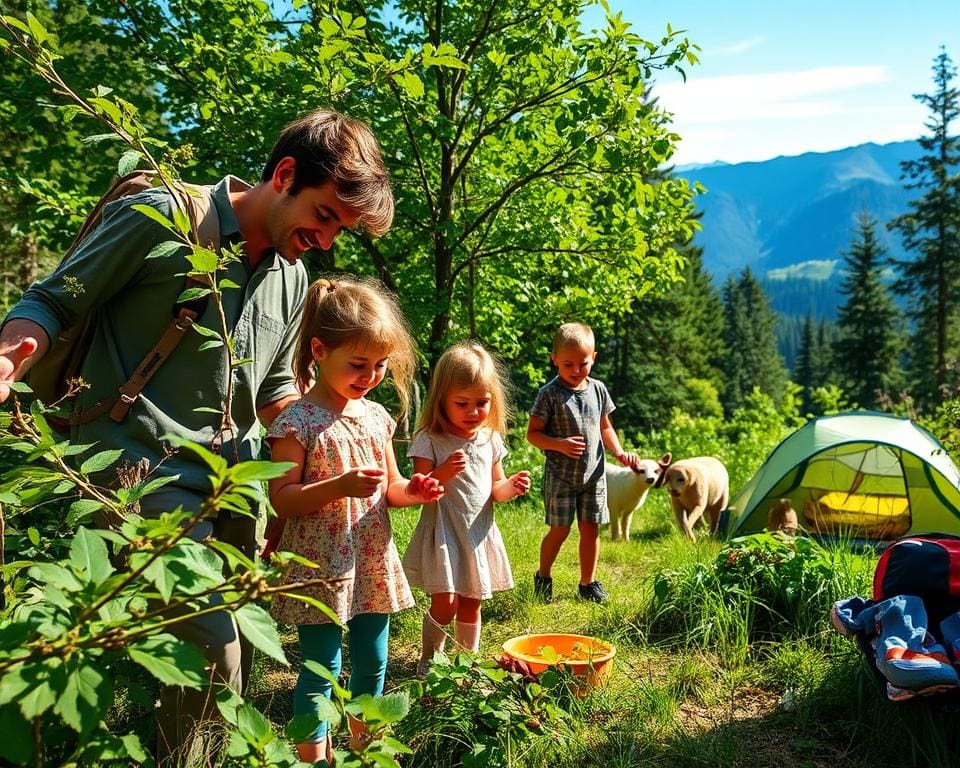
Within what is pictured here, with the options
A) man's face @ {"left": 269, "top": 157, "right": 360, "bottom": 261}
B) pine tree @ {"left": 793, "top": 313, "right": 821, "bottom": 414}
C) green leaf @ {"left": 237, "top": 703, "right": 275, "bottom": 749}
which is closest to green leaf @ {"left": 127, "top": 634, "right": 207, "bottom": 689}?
green leaf @ {"left": 237, "top": 703, "right": 275, "bottom": 749}

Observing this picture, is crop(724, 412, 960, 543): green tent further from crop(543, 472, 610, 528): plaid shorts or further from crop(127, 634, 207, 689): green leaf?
crop(127, 634, 207, 689): green leaf

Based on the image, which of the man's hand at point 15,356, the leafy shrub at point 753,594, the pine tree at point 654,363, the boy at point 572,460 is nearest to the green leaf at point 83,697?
the man's hand at point 15,356

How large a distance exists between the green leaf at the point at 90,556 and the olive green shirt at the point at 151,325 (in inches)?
32.5

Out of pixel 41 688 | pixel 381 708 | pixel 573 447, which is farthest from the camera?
pixel 573 447

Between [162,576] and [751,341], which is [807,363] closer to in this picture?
[751,341]

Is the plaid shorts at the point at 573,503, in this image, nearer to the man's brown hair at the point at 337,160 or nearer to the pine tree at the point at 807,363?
the man's brown hair at the point at 337,160

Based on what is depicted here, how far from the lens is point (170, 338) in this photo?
201 cm

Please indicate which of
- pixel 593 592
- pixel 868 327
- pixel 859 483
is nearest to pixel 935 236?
pixel 868 327

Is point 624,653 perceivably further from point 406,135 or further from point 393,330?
point 406,135

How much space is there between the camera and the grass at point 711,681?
2.64 m

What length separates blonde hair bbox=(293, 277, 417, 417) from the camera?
8.51 ft

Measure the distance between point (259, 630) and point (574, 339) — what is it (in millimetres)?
3649

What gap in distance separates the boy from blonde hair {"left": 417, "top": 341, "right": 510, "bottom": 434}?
3.69 ft

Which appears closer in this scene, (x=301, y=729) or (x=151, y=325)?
(x=301, y=729)
